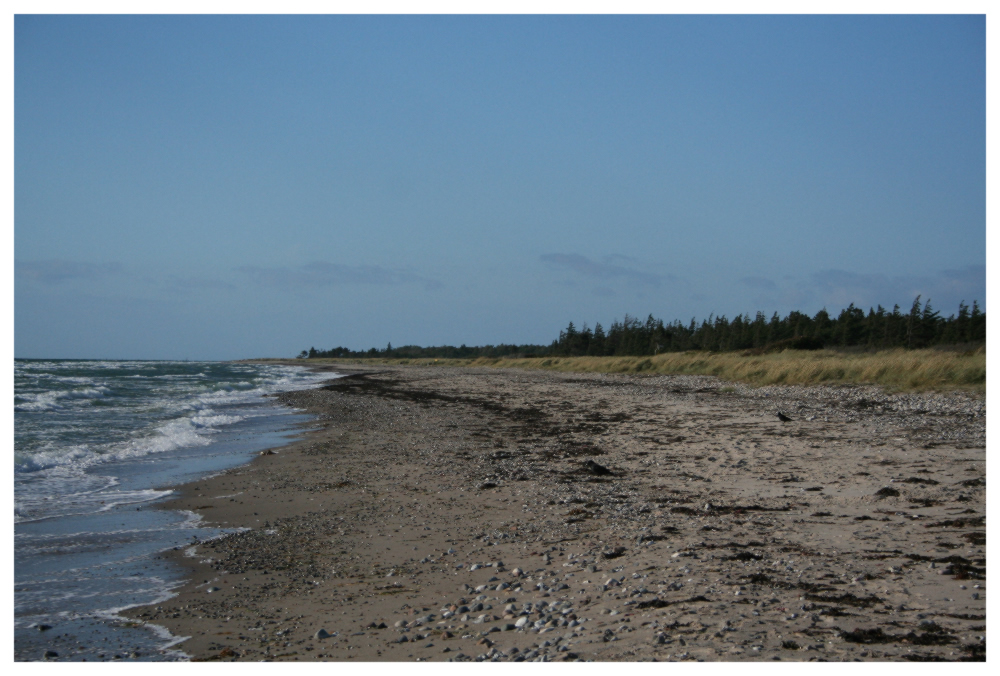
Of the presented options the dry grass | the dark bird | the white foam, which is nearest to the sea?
the white foam

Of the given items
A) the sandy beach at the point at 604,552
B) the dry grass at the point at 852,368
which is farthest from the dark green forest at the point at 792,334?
the sandy beach at the point at 604,552

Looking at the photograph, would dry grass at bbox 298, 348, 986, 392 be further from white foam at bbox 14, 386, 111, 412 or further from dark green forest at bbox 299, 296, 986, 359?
white foam at bbox 14, 386, 111, 412

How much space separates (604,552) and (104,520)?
6651 mm

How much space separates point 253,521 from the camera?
8.17m

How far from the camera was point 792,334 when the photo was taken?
5975 cm

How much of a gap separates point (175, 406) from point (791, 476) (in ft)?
77.3

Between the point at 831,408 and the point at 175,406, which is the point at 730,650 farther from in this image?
the point at 175,406

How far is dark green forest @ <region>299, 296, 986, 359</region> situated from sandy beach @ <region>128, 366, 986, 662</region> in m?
36.6

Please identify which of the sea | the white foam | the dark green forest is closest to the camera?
the sea

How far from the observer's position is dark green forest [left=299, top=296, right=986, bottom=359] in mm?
47406

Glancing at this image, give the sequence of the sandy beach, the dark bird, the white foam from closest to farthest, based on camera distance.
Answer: the sandy beach
the dark bird
the white foam

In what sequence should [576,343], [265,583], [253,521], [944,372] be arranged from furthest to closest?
[576,343]
[944,372]
[253,521]
[265,583]

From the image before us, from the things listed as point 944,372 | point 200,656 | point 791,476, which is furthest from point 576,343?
point 200,656

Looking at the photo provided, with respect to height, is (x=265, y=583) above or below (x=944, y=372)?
below
